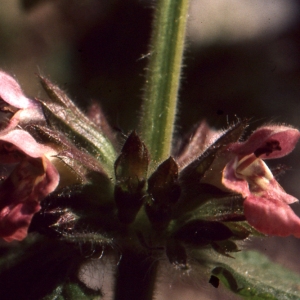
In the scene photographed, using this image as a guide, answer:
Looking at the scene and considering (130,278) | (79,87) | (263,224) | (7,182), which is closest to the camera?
(263,224)

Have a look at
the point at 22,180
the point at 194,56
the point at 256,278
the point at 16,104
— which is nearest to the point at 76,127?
the point at 16,104

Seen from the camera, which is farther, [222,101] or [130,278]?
[222,101]

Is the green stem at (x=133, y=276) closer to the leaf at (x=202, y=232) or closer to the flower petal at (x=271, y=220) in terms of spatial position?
the leaf at (x=202, y=232)

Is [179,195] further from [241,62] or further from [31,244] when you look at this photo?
[241,62]

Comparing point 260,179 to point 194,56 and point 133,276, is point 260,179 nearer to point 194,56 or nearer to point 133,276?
point 133,276

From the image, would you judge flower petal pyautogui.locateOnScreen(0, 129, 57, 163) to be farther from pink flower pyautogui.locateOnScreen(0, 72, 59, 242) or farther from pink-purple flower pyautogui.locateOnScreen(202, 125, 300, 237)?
pink-purple flower pyautogui.locateOnScreen(202, 125, 300, 237)

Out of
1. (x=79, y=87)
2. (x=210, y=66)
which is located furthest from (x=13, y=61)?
(x=210, y=66)

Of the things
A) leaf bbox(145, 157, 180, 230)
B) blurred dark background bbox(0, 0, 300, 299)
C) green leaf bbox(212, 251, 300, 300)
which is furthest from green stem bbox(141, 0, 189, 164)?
blurred dark background bbox(0, 0, 300, 299)
